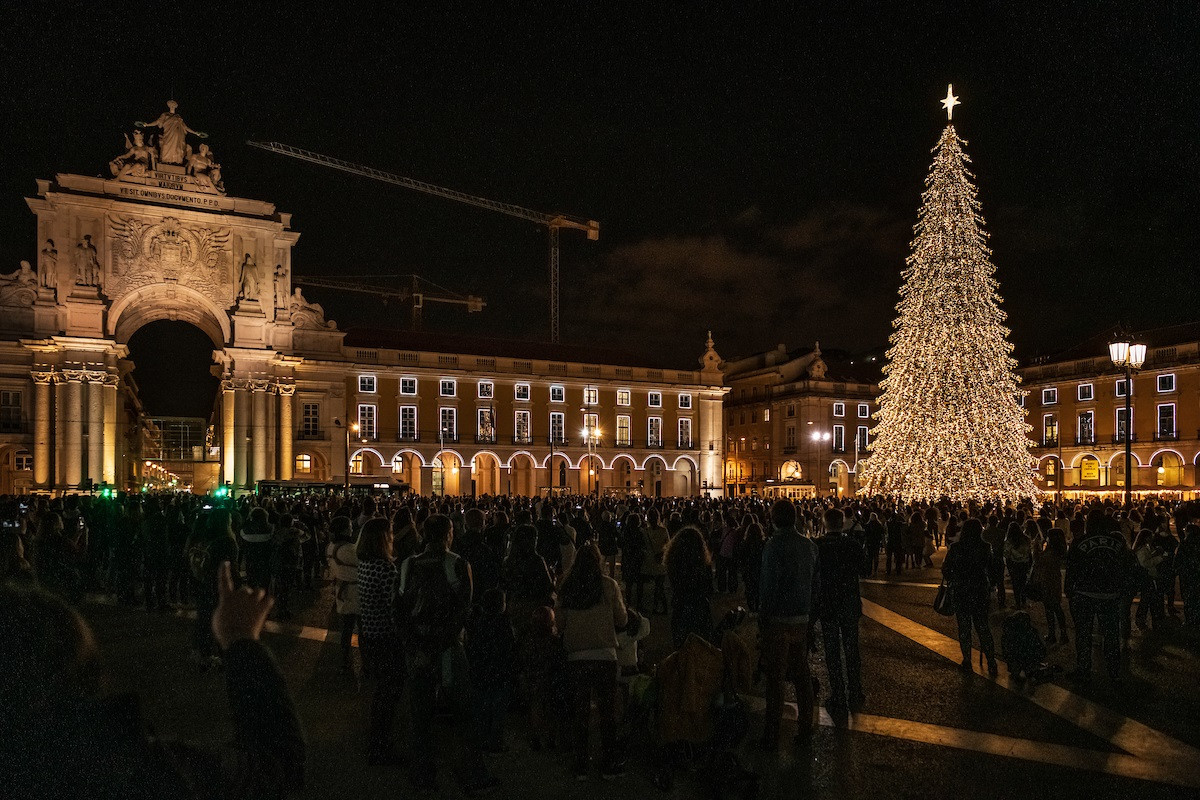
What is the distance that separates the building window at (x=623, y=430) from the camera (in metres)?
68.0

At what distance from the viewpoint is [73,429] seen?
157 ft

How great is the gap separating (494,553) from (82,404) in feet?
162

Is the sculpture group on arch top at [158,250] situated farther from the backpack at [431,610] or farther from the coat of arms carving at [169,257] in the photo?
the backpack at [431,610]

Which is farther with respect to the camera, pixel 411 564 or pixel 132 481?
pixel 132 481

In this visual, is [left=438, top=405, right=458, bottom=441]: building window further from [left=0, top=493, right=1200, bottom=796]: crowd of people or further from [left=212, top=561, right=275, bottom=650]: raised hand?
[left=212, top=561, right=275, bottom=650]: raised hand

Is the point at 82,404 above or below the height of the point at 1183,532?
above

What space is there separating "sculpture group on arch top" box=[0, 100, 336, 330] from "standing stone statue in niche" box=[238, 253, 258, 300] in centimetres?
6

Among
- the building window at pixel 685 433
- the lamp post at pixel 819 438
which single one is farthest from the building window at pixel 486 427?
the lamp post at pixel 819 438

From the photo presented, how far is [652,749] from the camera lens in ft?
22.2

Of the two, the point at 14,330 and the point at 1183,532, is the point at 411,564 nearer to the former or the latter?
the point at 1183,532

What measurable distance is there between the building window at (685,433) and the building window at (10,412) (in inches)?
1817

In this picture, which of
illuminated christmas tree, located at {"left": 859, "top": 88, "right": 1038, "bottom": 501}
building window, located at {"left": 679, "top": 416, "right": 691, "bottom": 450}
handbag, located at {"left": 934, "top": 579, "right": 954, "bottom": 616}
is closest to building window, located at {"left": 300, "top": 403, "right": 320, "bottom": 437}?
building window, located at {"left": 679, "top": 416, "right": 691, "bottom": 450}

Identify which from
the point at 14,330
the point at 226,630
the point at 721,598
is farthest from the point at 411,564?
the point at 14,330

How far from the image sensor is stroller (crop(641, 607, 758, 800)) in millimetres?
5789
